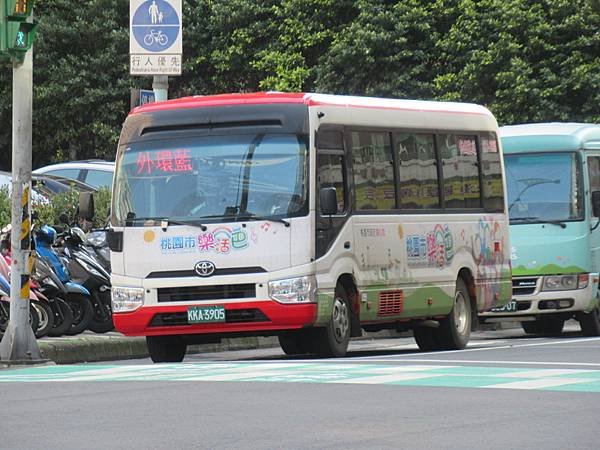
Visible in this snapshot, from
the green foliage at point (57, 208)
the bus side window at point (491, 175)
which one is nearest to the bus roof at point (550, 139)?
the bus side window at point (491, 175)

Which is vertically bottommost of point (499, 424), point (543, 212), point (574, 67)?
point (499, 424)

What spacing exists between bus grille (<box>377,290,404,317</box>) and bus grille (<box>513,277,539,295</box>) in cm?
519

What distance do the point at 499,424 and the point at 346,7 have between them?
36999mm

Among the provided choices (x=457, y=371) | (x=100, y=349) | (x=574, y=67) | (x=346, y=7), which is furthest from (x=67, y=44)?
(x=457, y=371)

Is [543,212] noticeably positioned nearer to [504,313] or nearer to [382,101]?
[504,313]

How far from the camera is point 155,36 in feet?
70.0

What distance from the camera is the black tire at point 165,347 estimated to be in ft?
60.8

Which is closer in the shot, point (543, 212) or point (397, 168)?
point (397, 168)

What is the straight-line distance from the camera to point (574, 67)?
4291cm

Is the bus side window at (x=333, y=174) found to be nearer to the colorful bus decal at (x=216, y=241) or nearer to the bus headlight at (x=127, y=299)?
the colorful bus decal at (x=216, y=241)

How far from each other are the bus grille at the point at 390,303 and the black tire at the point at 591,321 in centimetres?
587

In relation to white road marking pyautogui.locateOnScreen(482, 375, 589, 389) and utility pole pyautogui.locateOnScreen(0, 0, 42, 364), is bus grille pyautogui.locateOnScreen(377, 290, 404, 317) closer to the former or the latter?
utility pole pyautogui.locateOnScreen(0, 0, 42, 364)

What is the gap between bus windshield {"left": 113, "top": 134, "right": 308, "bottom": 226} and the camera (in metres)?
17.4

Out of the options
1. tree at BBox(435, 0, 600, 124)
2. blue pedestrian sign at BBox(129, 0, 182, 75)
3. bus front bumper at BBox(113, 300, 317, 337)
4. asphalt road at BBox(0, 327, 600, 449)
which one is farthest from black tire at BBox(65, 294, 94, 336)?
tree at BBox(435, 0, 600, 124)
